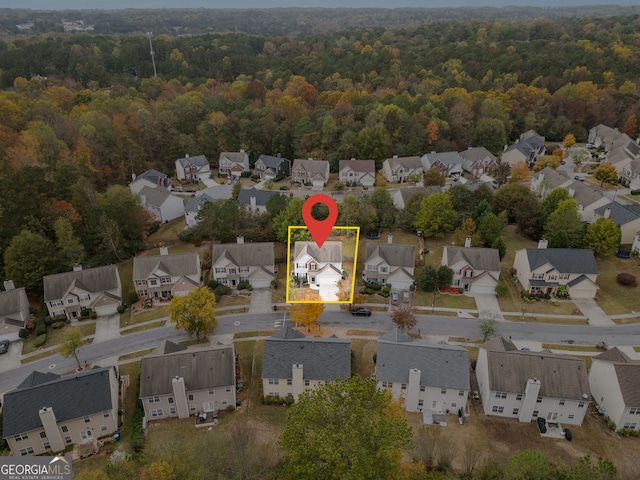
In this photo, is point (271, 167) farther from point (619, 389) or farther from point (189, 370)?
point (619, 389)

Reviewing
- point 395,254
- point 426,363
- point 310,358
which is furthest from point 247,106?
point 426,363

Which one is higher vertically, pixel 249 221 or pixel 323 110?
pixel 323 110

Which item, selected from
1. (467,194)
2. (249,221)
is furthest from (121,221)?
(467,194)

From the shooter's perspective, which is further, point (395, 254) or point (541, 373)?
point (395, 254)

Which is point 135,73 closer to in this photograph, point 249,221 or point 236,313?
point 249,221

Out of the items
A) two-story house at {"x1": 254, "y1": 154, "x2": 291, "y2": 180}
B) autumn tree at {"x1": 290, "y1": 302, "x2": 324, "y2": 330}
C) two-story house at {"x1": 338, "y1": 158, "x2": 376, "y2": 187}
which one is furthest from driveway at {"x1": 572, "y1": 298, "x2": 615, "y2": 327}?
two-story house at {"x1": 254, "y1": 154, "x2": 291, "y2": 180}

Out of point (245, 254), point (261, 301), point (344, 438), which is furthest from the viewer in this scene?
point (245, 254)
